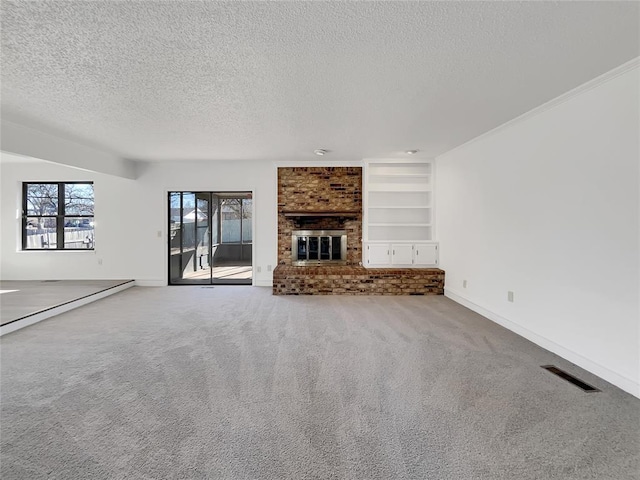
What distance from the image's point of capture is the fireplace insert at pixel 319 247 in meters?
5.79

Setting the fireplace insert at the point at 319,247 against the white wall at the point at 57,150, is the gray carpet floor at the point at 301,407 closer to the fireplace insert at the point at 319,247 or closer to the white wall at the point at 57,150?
the white wall at the point at 57,150

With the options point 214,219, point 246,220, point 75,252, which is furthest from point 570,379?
point 75,252

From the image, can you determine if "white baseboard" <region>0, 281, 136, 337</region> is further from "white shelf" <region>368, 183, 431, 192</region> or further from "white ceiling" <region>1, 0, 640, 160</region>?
"white shelf" <region>368, 183, 431, 192</region>

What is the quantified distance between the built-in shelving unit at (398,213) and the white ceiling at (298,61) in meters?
2.10

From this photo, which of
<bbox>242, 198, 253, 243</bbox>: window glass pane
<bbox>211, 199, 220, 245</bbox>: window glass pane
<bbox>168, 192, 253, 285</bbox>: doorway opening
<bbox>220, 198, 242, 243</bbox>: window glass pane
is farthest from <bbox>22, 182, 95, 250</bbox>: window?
<bbox>242, 198, 253, 243</bbox>: window glass pane

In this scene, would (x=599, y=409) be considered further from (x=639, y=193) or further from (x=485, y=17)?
(x=485, y=17)

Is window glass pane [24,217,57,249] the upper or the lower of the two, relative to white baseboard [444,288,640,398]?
upper

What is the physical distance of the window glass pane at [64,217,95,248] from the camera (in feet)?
19.1

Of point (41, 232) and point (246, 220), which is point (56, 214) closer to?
point (41, 232)

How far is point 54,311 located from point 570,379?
19.3ft

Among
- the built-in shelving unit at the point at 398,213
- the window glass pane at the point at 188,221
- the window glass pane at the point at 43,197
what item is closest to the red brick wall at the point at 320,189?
the built-in shelving unit at the point at 398,213

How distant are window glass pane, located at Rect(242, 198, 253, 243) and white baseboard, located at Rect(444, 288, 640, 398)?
4319mm

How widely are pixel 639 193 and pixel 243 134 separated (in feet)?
12.8

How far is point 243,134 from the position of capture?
12.5 feet
